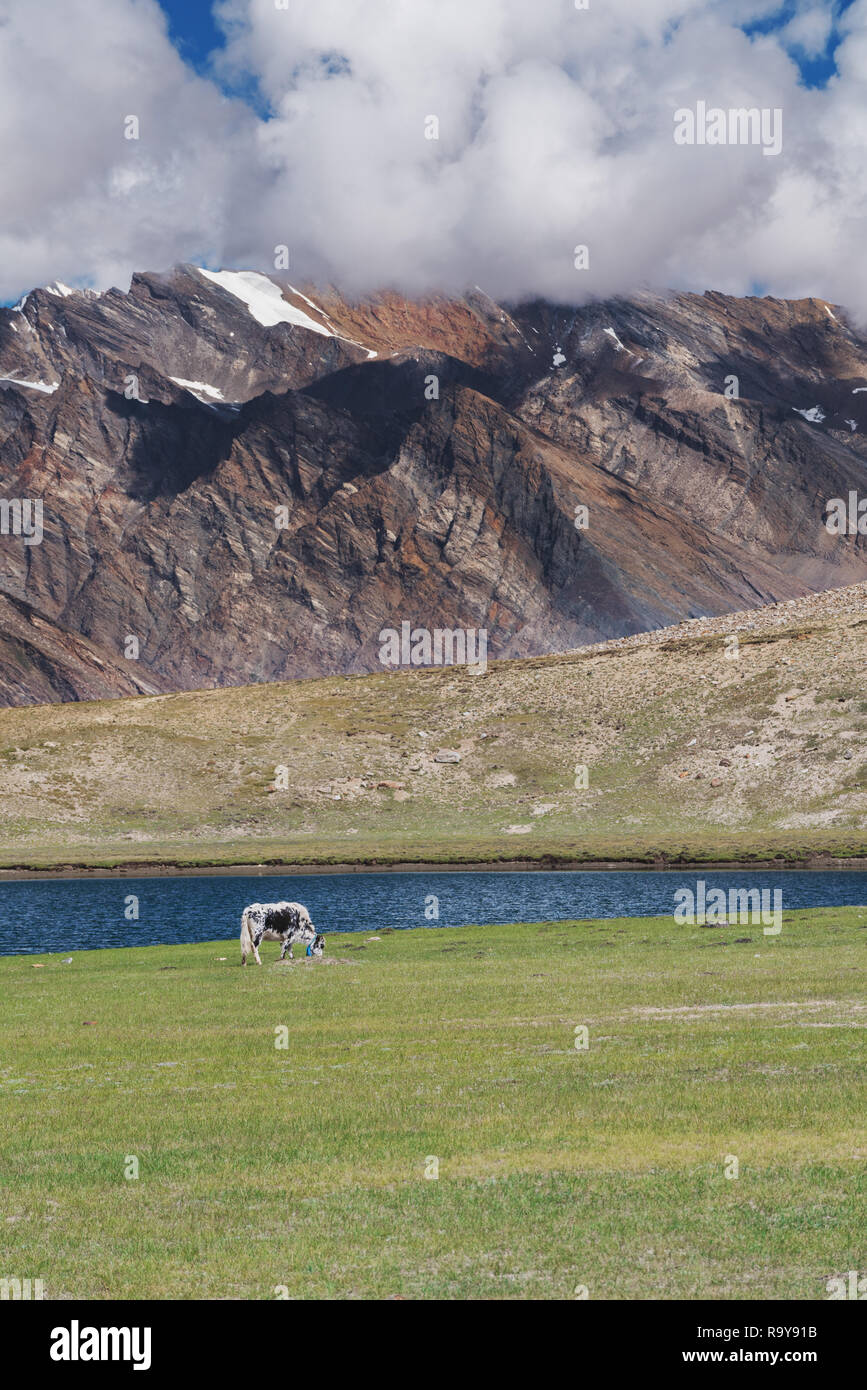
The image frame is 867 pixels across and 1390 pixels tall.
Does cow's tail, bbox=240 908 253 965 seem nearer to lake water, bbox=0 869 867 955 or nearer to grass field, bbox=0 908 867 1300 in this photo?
grass field, bbox=0 908 867 1300

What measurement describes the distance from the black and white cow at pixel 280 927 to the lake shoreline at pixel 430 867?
156 ft

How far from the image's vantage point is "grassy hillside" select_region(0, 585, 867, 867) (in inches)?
4363

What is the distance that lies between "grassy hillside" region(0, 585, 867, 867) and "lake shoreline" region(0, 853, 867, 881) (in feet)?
4.06

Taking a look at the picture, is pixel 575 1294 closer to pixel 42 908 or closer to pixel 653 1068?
pixel 653 1068

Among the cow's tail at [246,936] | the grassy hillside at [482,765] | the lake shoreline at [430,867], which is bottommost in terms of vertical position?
the cow's tail at [246,936]

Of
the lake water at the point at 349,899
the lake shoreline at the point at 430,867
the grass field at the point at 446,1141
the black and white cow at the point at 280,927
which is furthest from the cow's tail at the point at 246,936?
the lake shoreline at the point at 430,867

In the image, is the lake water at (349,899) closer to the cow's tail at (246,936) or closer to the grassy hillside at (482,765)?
the grassy hillside at (482,765)

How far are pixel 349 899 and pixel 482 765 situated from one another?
6243cm

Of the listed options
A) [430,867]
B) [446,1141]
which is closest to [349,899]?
[430,867]

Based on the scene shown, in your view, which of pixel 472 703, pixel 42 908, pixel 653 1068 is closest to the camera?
pixel 653 1068

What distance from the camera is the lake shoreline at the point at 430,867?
301 ft

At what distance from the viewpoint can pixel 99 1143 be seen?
1917 centimetres

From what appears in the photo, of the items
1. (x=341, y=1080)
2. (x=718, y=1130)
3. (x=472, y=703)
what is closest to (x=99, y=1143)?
(x=341, y=1080)
